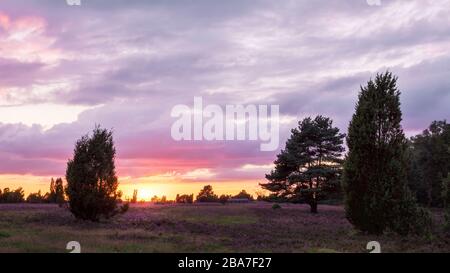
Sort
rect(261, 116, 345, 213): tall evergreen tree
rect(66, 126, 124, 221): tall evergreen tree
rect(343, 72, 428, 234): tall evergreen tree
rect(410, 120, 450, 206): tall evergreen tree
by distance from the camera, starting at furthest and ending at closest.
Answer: rect(410, 120, 450, 206): tall evergreen tree < rect(261, 116, 345, 213): tall evergreen tree < rect(66, 126, 124, 221): tall evergreen tree < rect(343, 72, 428, 234): tall evergreen tree

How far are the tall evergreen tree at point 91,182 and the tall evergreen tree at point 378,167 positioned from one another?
19322 millimetres

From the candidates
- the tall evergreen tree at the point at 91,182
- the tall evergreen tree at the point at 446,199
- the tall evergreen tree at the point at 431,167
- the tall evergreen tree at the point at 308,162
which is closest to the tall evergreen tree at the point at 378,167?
the tall evergreen tree at the point at 446,199

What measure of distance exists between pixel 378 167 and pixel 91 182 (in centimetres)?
2214

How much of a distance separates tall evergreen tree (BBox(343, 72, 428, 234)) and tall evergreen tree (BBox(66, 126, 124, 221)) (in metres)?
19.3

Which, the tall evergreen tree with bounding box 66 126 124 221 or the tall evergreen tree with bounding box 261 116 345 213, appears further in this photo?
the tall evergreen tree with bounding box 261 116 345 213

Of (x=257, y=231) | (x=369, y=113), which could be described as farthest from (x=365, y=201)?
(x=257, y=231)

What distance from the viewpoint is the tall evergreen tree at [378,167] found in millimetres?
27438

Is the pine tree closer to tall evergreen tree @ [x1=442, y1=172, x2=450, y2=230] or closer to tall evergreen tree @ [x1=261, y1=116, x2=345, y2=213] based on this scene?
tall evergreen tree @ [x1=261, y1=116, x2=345, y2=213]

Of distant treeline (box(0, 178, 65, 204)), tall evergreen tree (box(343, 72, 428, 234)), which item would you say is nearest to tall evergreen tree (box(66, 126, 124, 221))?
tall evergreen tree (box(343, 72, 428, 234))

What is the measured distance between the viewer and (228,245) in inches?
979

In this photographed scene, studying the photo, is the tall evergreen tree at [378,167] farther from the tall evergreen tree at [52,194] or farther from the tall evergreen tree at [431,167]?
Result: the tall evergreen tree at [52,194]

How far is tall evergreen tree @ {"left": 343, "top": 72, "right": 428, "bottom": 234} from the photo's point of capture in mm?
27438
